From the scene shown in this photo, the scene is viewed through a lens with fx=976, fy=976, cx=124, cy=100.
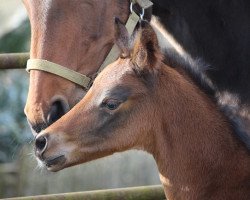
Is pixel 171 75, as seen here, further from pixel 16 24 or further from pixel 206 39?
pixel 16 24

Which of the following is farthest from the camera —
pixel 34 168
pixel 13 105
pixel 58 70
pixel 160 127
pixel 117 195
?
pixel 13 105

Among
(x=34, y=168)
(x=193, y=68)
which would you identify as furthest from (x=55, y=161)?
(x=34, y=168)

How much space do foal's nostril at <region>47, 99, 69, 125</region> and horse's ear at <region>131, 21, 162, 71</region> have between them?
35 centimetres

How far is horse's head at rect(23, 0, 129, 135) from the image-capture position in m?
4.10

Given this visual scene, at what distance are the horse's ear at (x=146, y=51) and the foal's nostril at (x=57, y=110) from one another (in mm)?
351

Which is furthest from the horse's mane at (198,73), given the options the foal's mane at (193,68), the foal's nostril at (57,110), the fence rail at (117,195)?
the fence rail at (117,195)

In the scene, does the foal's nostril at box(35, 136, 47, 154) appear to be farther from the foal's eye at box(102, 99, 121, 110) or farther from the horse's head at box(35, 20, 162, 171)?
the foal's eye at box(102, 99, 121, 110)

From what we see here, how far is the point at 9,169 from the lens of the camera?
7.33m

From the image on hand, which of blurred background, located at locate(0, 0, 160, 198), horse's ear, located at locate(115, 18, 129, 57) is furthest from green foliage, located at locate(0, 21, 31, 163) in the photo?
horse's ear, located at locate(115, 18, 129, 57)

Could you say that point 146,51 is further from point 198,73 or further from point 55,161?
point 55,161

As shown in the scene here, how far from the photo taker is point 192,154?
4.04m

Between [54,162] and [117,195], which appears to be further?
[117,195]

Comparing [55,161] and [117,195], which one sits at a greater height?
[55,161]

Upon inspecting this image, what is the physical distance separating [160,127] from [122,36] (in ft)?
1.42
